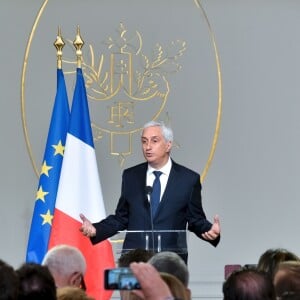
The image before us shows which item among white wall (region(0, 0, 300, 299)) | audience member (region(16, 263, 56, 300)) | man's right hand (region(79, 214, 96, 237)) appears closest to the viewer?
audience member (region(16, 263, 56, 300))

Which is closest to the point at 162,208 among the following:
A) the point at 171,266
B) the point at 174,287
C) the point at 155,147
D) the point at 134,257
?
the point at 155,147

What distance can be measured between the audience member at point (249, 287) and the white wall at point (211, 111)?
419cm

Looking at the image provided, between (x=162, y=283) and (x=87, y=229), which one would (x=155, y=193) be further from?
(x=162, y=283)

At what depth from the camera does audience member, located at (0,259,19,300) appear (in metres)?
2.54

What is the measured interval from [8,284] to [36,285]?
30 cm

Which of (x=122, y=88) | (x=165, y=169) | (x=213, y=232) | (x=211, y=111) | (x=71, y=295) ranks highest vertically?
(x=122, y=88)

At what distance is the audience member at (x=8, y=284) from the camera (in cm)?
254

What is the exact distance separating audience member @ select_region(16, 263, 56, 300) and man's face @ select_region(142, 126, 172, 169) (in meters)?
2.43

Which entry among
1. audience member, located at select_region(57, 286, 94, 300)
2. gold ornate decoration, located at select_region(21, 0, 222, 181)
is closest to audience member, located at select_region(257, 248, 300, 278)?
audience member, located at select_region(57, 286, 94, 300)

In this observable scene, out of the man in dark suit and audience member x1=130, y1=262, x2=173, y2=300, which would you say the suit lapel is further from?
audience member x1=130, y1=262, x2=173, y2=300

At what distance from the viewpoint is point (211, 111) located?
23.6ft

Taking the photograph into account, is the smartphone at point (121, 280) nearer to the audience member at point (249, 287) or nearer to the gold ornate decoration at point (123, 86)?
the audience member at point (249, 287)

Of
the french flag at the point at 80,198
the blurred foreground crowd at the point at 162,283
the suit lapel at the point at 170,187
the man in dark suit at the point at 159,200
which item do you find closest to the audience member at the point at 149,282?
the blurred foreground crowd at the point at 162,283

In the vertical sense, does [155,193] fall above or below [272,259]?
above
